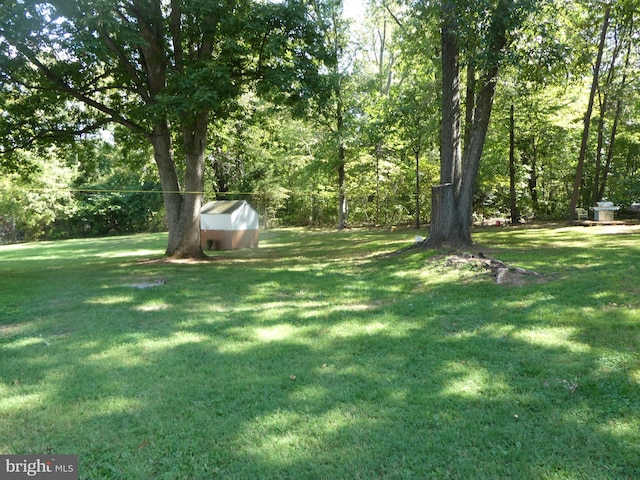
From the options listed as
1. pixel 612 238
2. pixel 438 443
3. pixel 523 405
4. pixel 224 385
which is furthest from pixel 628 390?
pixel 612 238

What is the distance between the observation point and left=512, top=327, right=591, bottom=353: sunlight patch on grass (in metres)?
4.04

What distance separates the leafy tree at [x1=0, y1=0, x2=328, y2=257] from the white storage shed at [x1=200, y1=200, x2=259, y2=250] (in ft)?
12.0

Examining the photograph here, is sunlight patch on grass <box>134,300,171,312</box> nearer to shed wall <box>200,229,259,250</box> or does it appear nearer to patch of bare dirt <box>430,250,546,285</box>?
patch of bare dirt <box>430,250,546,285</box>

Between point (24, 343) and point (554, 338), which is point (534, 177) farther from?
point (24, 343)

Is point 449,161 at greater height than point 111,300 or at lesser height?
greater

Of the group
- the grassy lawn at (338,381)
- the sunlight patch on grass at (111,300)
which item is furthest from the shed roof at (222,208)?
the grassy lawn at (338,381)

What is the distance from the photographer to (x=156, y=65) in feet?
38.3

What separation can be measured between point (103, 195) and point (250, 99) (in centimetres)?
2458

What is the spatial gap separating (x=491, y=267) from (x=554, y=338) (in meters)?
3.27

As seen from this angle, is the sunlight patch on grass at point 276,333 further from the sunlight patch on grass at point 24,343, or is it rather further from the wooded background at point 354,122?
the wooded background at point 354,122

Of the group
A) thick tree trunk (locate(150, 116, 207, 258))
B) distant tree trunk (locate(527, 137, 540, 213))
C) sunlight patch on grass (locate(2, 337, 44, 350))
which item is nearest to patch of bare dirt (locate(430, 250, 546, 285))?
sunlight patch on grass (locate(2, 337, 44, 350))

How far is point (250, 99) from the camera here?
1623 centimetres

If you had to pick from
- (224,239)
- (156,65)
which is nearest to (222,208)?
(224,239)

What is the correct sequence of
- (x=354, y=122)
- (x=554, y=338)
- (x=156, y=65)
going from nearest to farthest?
(x=554, y=338)
(x=156, y=65)
(x=354, y=122)
